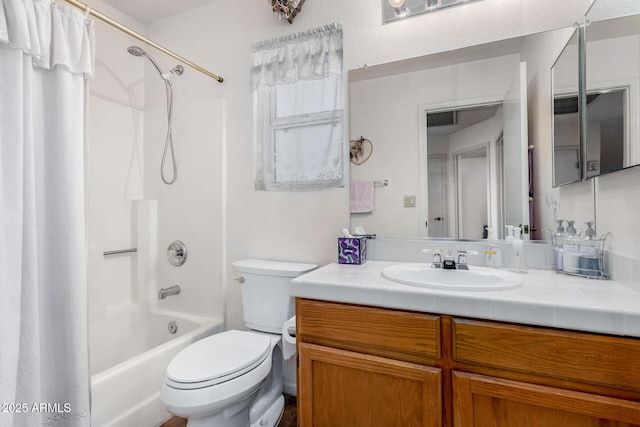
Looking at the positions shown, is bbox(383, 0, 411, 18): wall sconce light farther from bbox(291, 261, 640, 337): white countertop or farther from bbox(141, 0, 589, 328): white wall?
bbox(291, 261, 640, 337): white countertop

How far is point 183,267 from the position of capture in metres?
2.14

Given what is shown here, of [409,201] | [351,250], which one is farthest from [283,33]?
[351,250]

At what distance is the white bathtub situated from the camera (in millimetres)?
1402

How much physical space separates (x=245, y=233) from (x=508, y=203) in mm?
1474

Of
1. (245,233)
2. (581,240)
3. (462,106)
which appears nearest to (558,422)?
(581,240)

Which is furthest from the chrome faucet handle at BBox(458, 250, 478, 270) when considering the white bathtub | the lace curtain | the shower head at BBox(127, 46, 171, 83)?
the shower head at BBox(127, 46, 171, 83)

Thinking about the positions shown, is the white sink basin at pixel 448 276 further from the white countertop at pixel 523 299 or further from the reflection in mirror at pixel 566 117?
the reflection in mirror at pixel 566 117

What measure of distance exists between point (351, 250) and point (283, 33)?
137cm

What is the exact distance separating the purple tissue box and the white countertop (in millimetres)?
250

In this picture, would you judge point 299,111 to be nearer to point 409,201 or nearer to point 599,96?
point 409,201

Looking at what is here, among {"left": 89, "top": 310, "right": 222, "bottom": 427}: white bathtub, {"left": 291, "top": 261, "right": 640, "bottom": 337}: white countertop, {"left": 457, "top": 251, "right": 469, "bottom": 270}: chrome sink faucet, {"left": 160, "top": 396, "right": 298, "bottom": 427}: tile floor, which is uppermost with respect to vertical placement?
{"left": 457, "top": 251, "right": 469, "bottom": 270}: chrome sink faucet

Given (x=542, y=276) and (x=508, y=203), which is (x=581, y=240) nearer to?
(x=542, y=276)

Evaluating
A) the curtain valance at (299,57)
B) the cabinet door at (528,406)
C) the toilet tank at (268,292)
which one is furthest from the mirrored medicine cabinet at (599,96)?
the toilet tank at (268,292)

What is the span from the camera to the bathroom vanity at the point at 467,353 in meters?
0.81
